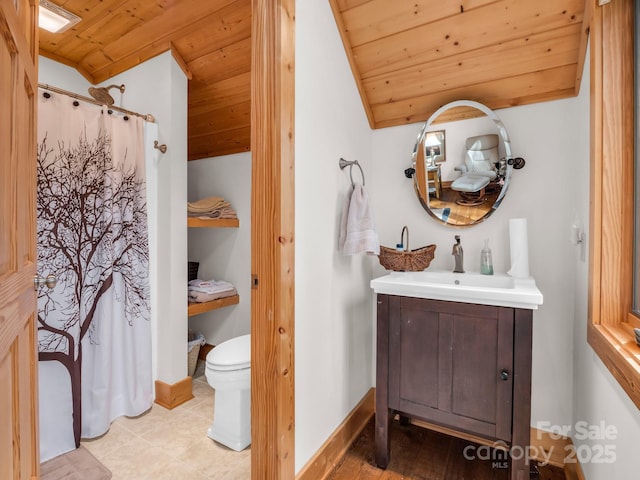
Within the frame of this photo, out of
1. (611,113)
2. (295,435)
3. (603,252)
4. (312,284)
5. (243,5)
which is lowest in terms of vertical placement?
(295,435)

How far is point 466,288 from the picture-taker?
138cm

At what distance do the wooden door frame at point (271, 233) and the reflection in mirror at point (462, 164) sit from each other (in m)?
0.99

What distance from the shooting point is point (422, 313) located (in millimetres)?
1480

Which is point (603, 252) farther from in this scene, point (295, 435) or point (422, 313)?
point (295, 435)

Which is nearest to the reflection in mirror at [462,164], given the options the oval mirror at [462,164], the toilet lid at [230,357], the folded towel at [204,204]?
the oval mirror at [462,164]

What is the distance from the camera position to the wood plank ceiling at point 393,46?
1.47 metres

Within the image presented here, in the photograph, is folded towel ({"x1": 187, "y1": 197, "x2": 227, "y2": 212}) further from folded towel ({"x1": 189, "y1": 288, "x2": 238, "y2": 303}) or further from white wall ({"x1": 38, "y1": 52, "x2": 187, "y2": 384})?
folded towel ({"x1": 189, "y1": 288, "x2": 238, "y2": 303})

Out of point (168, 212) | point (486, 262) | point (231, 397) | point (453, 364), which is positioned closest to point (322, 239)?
point (453, 364)

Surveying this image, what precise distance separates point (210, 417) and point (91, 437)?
0.62 metres

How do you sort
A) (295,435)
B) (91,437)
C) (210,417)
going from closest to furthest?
(295,435), (91,437), (210,417)

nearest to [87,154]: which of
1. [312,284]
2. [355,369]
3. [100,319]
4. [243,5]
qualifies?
[100,319]

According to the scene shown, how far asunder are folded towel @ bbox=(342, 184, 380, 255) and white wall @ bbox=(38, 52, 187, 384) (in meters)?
1.18

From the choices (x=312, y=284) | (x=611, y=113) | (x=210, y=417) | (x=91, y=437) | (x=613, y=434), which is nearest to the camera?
(x=613, y=434)

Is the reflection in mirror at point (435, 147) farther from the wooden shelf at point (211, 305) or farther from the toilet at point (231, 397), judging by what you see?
the wooden shelf at point (211, 305)
